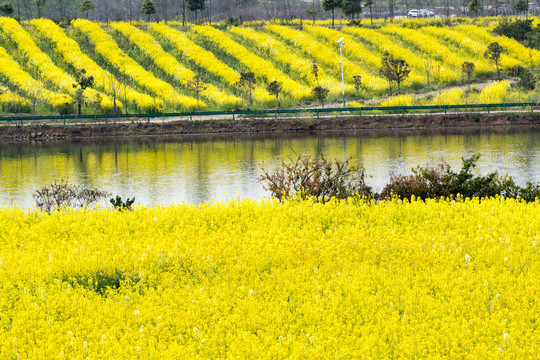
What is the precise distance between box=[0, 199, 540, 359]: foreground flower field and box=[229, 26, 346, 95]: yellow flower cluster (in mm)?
53889

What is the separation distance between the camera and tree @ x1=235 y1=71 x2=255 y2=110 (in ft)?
194

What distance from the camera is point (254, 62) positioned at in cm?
7275

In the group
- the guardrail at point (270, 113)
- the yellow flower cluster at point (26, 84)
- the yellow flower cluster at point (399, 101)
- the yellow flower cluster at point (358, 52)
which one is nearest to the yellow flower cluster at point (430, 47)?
the yellow flower cluster at point (358, 52)

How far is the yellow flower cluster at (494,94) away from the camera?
5609cm

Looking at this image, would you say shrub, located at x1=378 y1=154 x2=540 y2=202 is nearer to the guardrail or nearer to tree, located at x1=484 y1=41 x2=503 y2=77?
the guardrail

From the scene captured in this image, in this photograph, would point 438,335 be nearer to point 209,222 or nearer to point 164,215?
point 209,222

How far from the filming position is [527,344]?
6.41 metres

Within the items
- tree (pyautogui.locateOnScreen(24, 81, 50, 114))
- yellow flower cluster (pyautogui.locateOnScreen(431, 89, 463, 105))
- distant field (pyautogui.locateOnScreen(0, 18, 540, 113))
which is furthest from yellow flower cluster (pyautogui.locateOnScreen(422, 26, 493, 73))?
tree (pyautogui.locateOnScreen(24, 81, 50, 114))

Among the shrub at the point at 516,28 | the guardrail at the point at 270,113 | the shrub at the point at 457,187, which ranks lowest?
Result: the shrub at the point at 457,187

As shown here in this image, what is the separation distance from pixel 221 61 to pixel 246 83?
1178cm

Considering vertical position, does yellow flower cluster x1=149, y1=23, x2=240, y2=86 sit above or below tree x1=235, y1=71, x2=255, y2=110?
above

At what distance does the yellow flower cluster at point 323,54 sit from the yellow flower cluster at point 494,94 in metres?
11.3

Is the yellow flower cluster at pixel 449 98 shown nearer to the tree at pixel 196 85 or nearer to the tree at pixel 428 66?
the tree at pixel 428 66

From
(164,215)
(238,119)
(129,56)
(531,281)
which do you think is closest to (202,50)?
(129,56)
